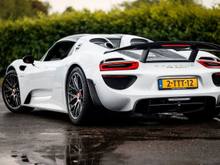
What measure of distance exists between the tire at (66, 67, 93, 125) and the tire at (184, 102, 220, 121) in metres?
1.38

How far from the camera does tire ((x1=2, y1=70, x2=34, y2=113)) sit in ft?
30.1

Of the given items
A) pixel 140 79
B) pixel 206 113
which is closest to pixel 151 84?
pixel 140 79

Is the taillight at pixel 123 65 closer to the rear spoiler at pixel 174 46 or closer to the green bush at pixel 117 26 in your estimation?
the rear spoiler at pixel 174 46

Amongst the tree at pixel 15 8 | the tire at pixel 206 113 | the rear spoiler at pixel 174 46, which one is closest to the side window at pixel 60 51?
the rear spoiler at pixel 174 46

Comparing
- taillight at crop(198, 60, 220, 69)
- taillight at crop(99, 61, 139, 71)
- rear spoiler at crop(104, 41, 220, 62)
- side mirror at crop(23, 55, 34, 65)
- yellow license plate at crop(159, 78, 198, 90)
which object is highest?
rear spoiler at crop(104, 41, 220, 62)

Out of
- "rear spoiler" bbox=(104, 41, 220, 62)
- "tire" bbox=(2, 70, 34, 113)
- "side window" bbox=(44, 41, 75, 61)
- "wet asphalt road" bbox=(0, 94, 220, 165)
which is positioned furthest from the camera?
"tire" bbox=(2, 70, 34, 113)

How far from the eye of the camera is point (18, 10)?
52469 millimetres

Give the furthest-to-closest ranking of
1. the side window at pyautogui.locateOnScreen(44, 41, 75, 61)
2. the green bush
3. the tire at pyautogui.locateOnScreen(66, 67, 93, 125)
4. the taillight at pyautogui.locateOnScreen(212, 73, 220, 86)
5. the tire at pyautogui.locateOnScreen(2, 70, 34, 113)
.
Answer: the green bush, the tire at pyautogui.locateOnScreen(2, 70, 34, 113), the side window at pyautogui.locateOnScreen(44, 41, 75, 61), the taillight at pyautogui.locateOnScreen(212, 73, 220, 86), the tire at pyautogui.locateOnScreen(66, 67, 93, 125)

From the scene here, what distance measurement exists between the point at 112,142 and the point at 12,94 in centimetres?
379

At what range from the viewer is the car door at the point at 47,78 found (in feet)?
26.3

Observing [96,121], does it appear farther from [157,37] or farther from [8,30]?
[8,30]

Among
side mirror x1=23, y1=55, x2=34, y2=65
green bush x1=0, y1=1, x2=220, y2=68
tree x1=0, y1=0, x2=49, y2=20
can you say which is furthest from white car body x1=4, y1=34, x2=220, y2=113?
tree x1=0, y1=0, x2=49, y2=20

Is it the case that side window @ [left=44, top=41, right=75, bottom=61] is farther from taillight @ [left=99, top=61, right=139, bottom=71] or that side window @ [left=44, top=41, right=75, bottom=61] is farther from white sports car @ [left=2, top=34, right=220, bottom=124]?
taillight @ [left=99, top=61, right=139, bottom=71]

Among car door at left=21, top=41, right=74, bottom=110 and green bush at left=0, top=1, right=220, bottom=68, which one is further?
green bush at left=0, top=1, right=220, bottom=68
